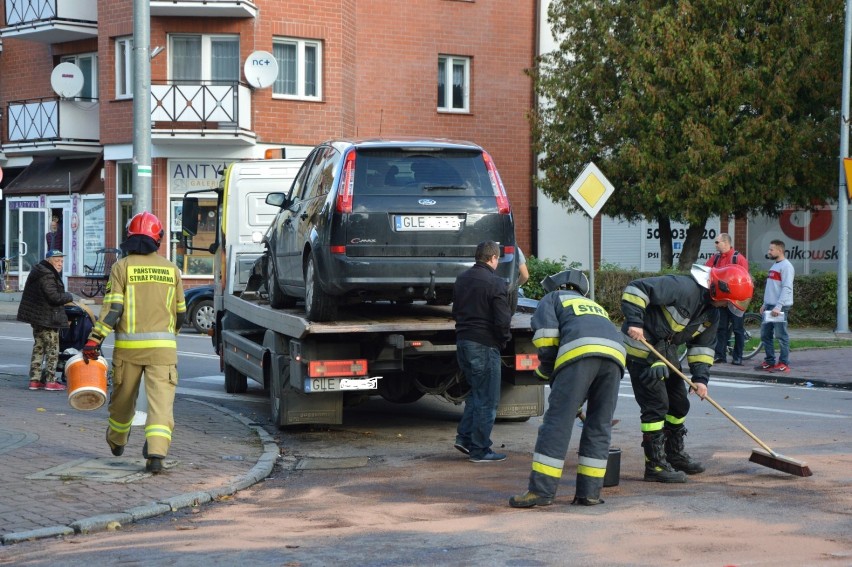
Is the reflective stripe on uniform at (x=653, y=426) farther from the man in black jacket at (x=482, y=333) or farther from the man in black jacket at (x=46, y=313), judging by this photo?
the man in black jacket at (x=46, y=313)

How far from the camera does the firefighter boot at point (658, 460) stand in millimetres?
8586

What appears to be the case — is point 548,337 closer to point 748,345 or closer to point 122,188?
point 748,345

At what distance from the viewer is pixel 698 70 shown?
25.5 metres

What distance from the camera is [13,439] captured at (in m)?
10.2

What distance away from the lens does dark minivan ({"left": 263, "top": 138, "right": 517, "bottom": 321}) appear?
405 inches

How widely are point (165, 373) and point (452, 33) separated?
25051 mm

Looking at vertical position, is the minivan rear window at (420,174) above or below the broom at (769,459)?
above

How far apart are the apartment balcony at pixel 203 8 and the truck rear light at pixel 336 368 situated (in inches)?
799

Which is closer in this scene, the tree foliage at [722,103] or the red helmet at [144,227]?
the red helmet at [144,227]

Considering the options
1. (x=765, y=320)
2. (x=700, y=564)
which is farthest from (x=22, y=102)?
(x=700, y=564)

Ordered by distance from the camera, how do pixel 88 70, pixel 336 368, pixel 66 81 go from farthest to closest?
pixel 88 70 < pixel 66 81 < pixel 336 368

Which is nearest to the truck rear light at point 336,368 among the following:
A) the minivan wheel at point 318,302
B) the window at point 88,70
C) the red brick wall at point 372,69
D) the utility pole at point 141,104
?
the minivan wheel at point 318,302

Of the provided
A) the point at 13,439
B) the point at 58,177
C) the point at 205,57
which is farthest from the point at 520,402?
the point at 58,177

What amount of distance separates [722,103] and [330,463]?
1820 cm
